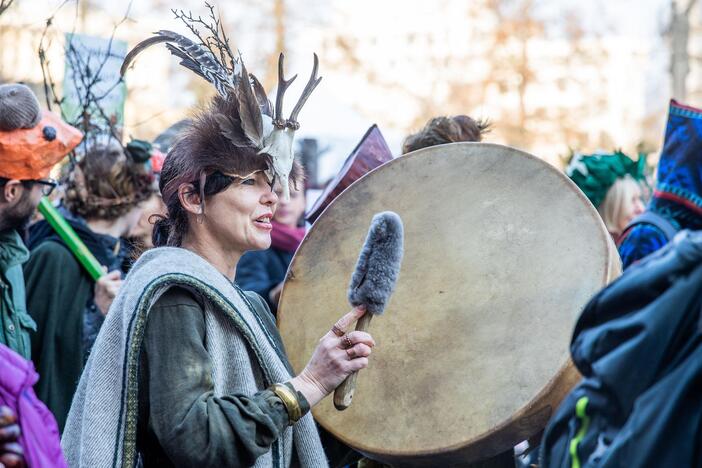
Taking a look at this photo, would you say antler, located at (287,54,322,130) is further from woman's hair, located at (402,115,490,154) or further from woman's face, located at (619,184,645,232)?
woman's face, located at (619,184,645,232)

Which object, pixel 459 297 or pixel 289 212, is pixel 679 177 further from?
pixel 289 212

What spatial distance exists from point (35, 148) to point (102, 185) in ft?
4.70

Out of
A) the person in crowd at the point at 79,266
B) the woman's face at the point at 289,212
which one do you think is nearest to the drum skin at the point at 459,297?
the person in crowd at the point at 79,266

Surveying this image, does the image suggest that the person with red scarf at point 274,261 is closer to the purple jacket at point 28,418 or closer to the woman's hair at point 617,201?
the woman's hair at point 617,201

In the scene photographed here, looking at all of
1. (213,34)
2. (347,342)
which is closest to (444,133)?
(213,34)

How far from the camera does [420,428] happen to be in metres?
2.89

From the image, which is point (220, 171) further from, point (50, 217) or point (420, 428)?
point (50, 217)

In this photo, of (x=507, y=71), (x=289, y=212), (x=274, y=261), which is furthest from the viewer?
(x=507, y=71)

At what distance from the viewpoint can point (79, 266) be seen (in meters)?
4.68

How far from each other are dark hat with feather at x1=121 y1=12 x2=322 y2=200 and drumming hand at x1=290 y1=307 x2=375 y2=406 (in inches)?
17.8

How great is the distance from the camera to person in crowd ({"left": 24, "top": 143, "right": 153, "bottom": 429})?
14.5ft

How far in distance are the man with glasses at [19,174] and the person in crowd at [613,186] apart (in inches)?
114

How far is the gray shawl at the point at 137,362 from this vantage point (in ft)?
8.45

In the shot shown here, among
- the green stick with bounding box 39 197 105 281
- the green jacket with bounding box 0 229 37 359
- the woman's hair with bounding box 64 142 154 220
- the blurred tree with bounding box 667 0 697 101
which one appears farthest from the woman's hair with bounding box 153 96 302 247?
the blurred tree with bounding box 667 0 697 101
